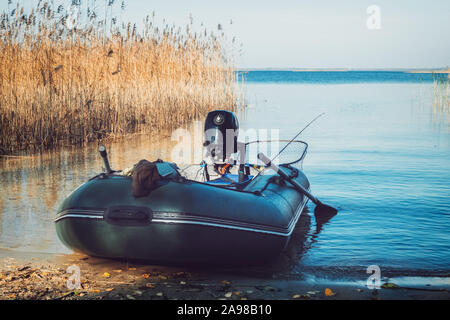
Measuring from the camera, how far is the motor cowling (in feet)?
20.5

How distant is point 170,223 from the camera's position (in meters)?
4.31

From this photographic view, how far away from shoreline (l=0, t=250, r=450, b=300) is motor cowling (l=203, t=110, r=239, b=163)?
1.82 meters

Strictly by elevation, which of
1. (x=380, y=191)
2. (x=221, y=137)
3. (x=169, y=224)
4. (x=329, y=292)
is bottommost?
(x=329, y=292)

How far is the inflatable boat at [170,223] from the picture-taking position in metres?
4.33

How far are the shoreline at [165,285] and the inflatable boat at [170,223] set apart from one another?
128 mm

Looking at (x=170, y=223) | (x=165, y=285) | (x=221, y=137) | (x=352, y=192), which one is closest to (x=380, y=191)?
(x=352, y=192)

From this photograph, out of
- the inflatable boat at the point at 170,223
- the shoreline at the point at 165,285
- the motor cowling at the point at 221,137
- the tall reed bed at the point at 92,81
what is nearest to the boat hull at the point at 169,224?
the inflatable boat at the point at 170,223

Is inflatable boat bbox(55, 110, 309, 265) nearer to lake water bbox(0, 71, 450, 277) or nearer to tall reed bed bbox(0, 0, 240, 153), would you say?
lake water bbox(0, 71, 450, 277)

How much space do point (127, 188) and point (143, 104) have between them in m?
9.52

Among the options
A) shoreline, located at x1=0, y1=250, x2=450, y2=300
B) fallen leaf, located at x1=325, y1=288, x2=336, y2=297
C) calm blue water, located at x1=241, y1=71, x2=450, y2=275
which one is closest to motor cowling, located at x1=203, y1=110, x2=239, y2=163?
calm blue water, located at x1=241, y1=71, x2=450, y2=275

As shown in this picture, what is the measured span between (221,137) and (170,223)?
6.88ft

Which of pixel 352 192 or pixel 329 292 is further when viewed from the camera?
pixel 352 192

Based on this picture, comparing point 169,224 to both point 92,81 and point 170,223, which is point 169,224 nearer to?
point 170,223

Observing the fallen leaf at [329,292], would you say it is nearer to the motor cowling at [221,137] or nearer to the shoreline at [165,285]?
the shoreline at [165,285]
